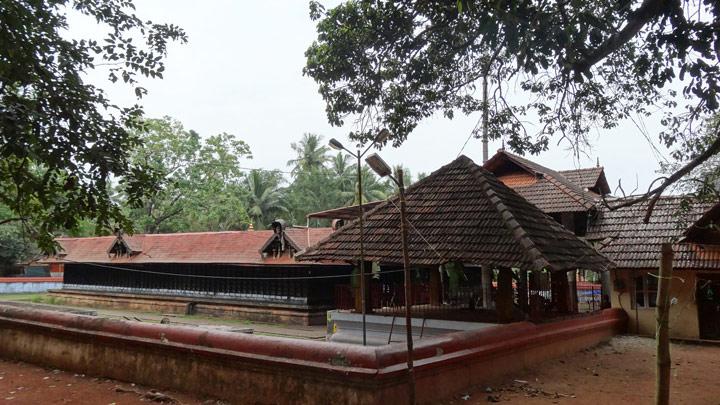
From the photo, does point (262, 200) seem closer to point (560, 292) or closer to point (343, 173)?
point (343, 173)

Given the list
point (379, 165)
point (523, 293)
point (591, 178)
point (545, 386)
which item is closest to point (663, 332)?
point (379, 165)

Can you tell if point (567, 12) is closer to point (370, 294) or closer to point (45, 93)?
point (370, 294)

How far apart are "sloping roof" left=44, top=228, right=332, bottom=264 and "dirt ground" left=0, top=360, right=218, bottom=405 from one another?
11450 millimetres

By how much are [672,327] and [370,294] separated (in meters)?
8.62

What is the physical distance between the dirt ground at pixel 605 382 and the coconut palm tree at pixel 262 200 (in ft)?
101

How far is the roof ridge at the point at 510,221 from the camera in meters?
8.65

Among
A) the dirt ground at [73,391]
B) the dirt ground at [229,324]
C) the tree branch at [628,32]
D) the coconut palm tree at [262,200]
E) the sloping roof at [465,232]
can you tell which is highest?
the coconut palm tree at [262,200]

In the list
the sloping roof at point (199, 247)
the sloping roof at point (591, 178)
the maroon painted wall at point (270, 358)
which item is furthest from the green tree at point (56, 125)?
the sloping roof at point (591, 178)

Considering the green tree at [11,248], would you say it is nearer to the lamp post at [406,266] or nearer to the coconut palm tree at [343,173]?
the coconut palm tree at [343,173]

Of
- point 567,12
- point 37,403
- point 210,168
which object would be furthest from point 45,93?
point 210,168

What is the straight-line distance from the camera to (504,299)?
9.65 metres

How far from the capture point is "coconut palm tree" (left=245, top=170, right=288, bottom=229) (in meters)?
39.4

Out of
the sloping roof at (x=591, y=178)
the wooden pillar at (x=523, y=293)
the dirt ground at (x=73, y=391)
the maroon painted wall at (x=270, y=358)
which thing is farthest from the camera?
the sloping roof at (x=591, y=178)

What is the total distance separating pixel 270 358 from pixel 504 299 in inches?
190
